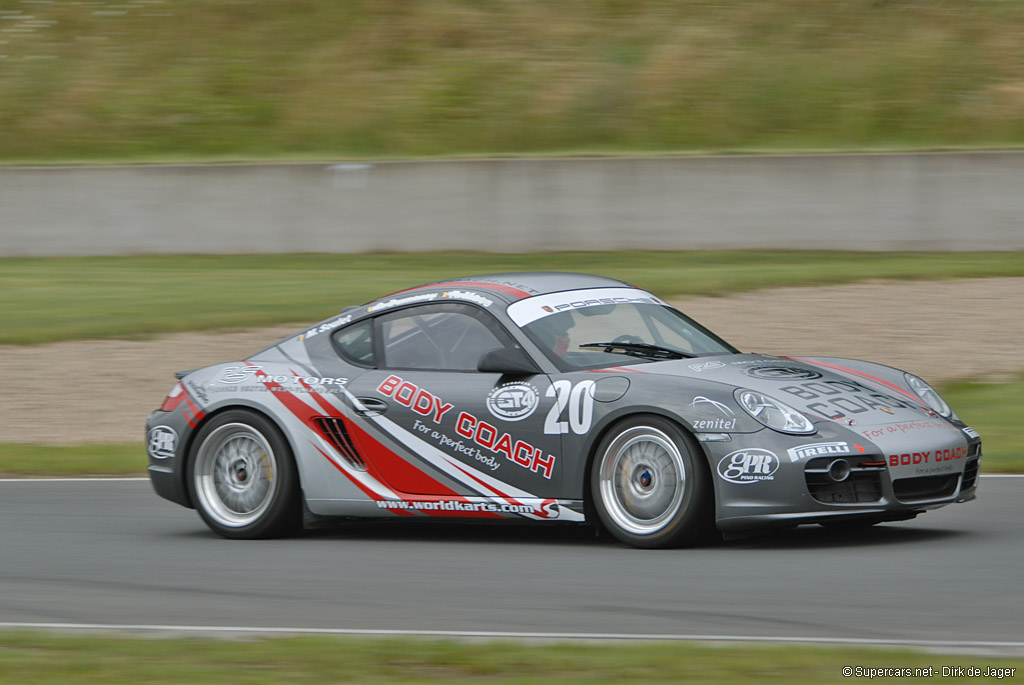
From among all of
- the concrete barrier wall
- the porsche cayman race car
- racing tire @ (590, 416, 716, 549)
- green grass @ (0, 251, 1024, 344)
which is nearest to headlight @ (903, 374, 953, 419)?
the porsche cayman race car

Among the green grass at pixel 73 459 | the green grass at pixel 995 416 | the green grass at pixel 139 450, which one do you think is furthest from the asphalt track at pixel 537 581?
the green grass at pixel 73 459

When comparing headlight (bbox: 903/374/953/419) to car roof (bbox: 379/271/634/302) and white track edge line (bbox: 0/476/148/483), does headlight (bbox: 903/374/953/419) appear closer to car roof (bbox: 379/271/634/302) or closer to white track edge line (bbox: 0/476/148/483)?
car roof (bbox: 379/271/634/302)

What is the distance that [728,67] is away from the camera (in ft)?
87.7

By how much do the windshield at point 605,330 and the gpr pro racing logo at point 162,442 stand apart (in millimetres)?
2147

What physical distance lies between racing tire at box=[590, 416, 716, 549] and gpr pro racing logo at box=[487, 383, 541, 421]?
0.42 metres

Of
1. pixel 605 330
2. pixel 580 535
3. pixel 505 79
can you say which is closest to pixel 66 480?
pixel 580 535

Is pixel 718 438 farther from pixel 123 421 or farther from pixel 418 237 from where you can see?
pixel 418 237

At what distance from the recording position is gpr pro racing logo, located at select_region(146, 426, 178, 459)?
8.48 meters

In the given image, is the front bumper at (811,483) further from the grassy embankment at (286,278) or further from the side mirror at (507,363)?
the grassy embankment at (286,278)

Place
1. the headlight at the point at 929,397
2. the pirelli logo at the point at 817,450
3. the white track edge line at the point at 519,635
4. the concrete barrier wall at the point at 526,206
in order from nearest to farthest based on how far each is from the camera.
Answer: the white track edge line at the point at 519,635 → the pirelli logo at the point at 817,450 → the headlight at the point at 929,397 → the concrete barrier wall at the point at 526,206

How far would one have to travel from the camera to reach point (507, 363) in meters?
7.43

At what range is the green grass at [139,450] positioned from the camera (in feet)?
34.9

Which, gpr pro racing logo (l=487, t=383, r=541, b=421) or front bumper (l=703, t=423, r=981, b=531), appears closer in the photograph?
front bumper (l=703, t=423, r=981, b=531)

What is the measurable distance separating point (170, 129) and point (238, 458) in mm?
20709
